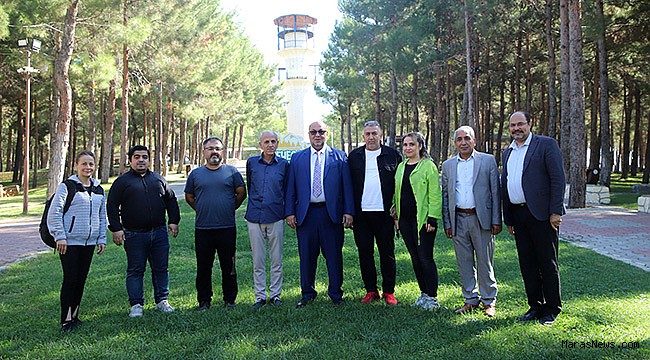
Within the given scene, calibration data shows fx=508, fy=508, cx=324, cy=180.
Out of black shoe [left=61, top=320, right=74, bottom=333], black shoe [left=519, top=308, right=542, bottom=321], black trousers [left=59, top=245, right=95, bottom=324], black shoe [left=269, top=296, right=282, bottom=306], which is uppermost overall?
black trousers [left=59, top=245, right=95, bottom=324]

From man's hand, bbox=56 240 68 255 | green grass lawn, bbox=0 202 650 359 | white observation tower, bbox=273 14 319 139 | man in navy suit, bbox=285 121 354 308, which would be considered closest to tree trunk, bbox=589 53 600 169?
white observation tower, bbox=273 14 319 139

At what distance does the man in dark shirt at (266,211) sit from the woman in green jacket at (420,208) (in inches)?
48.6

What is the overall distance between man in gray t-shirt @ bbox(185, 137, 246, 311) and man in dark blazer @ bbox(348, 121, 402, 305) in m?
1.22

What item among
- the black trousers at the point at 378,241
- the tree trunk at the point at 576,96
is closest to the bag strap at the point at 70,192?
the black trousers at the point at 378,241

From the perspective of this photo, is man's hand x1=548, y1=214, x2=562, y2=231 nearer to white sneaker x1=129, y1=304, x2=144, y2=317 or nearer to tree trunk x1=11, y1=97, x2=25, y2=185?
white sneaker x1=129, y1=304, x2=144, y2=317

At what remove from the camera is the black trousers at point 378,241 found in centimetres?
526

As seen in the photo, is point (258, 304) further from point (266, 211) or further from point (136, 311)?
point (136, 311)

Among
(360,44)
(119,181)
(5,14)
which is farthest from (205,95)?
(119,181)

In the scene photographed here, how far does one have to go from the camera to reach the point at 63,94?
15.0m

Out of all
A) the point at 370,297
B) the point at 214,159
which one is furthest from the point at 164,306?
the point at 370,297

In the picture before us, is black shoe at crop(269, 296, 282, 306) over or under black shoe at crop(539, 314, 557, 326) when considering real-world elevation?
under

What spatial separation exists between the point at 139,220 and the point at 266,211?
1.25 metres

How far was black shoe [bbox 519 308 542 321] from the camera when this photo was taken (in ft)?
15.1

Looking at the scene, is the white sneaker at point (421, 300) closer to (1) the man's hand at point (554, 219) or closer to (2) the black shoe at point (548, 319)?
(2) the black shoe at point (548, 319)
